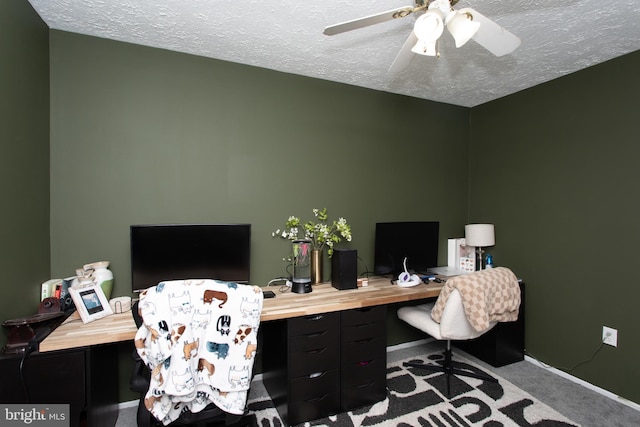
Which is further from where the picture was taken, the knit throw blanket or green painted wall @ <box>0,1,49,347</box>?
the knit throw blanket

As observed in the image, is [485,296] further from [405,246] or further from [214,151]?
[214,151]

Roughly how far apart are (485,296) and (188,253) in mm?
2061

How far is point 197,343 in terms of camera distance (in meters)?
1.46

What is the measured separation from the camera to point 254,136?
8.41 feet

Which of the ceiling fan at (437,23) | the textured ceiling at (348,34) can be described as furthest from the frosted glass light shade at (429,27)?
the textured ceiling at (348,34)

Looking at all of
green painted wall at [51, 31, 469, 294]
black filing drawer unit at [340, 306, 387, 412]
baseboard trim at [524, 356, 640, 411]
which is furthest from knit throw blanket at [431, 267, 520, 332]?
green painted wall at [51, 31, 469, 294]

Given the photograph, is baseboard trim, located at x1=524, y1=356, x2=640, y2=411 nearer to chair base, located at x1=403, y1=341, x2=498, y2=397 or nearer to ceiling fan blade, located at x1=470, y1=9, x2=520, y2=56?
chair base, located at x1=403, y1=341, x2=498, y2=397

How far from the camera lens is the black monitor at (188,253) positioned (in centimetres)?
208

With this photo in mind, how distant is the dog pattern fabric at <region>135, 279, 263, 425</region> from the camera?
1406 millimetres

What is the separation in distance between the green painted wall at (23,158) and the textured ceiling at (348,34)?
27 centimetres

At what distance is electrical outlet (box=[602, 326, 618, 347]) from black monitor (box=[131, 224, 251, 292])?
8.94 feet

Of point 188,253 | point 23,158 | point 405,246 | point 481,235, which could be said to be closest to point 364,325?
point 405,246

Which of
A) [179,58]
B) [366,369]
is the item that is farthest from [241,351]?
[179,58]
